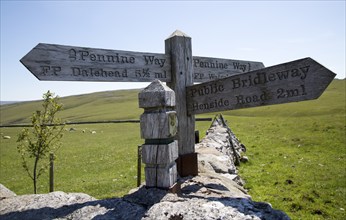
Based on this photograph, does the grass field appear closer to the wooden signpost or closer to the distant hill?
the wooden signpost

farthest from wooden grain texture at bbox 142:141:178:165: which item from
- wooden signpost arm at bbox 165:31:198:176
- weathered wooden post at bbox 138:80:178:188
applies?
wooden signpost arm at bbox 165:31:198:176

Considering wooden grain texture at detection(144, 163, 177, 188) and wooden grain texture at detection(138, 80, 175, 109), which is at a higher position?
wooden grain texture at detection(138, 80, 175, 109)

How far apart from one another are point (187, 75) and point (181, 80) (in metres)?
0.19

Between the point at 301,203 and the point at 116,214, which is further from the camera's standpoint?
the point at 301,203

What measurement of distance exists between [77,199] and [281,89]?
3.61m

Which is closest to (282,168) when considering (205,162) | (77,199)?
(205,162)

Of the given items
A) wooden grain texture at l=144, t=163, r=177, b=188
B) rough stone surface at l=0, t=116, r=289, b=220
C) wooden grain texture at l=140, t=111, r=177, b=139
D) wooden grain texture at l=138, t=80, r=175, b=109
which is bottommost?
rough stone surface at l=0, t=116, r=289, b=220

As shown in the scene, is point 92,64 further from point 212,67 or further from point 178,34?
point 212,67

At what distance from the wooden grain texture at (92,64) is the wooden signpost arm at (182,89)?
20 centimetres

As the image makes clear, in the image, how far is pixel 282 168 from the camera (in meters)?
11.3

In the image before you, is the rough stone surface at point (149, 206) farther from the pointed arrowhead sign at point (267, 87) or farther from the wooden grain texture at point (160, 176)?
the pointed arrowhead sign at point (267, 87)

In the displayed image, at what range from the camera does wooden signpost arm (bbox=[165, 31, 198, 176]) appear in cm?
518

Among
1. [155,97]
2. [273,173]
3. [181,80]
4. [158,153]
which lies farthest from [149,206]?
[273,173]

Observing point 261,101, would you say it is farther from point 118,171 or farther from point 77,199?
point 118,171
